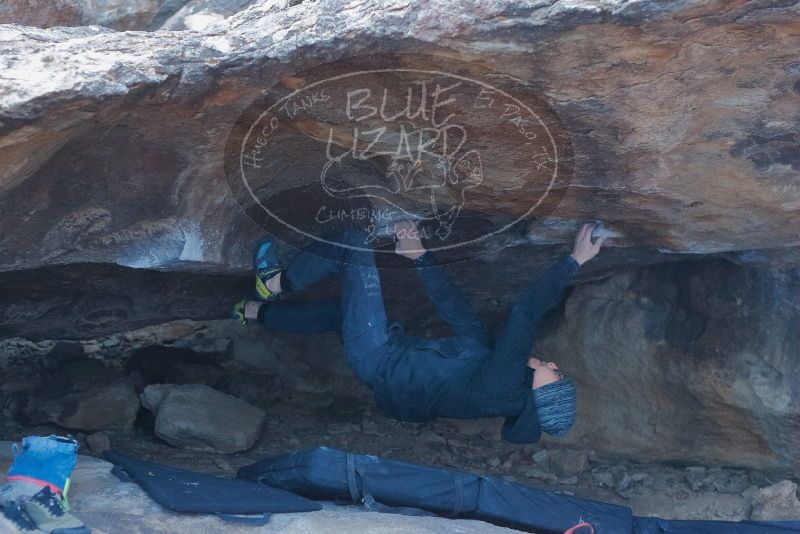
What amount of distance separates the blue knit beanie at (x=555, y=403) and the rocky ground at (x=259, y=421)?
47 cm

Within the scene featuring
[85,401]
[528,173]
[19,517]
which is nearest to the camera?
[19,517]

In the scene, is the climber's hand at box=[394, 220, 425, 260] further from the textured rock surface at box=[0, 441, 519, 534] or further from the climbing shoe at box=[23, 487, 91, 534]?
the climbing shoe at box=[23, 487, 91, 534]

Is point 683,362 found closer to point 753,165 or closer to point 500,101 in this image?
point 753,165

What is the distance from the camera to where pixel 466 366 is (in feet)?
10.6

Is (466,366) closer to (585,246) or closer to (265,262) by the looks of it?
(585,246)

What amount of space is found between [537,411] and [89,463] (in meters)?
1.53

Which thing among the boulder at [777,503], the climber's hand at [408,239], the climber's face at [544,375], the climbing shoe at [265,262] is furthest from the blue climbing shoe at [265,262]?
the boulder at [777,503]

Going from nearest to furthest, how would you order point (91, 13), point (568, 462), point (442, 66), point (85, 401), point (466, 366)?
point (442, 66) < point (466, 366) < point (85, 401) < point (568, 462) < point (91, 13)

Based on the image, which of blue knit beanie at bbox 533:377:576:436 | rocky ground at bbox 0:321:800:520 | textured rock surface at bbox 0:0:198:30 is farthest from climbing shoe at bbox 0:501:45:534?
textured rock surface at bbox 0:0:198:30

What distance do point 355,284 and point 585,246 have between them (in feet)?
2.79

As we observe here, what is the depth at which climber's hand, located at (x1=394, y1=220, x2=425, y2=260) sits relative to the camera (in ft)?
10.6

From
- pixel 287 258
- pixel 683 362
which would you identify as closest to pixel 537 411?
pixel 683 362

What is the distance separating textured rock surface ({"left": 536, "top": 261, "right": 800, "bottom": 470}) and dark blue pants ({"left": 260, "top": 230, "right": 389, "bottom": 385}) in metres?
0.86

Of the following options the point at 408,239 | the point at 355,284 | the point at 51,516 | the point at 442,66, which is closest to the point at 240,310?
the point at 355,284
